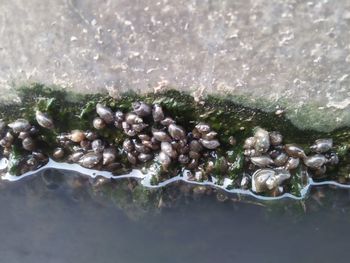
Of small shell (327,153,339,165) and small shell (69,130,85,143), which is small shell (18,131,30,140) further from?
small shell (327,153,339,165)

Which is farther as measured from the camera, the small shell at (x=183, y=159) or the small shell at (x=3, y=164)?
the small shell at (x=3, y=164)

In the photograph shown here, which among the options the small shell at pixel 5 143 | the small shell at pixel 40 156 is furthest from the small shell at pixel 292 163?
the small shell at pixel 5 143

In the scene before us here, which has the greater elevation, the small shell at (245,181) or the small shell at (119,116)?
the small shell at (119,116)

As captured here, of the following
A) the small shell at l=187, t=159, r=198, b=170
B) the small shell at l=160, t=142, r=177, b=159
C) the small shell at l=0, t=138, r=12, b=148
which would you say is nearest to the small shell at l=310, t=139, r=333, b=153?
the small shell at l=187, t=159, r=198, b=170

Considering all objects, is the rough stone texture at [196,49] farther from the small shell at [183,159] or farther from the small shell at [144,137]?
the small shell at [183,159]

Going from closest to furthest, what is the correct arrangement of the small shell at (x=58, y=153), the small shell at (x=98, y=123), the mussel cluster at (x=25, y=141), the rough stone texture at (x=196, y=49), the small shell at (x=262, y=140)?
1. the rough stone texture at (x=196, y=49)
2. the small shell at (x=262, y=140)
3. the small shell at (x=98, y=123)
4. the mussel cluster at (x=25, y=141)
5. the small shell at (x=58, y=153)

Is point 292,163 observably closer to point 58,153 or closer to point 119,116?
point 119,116
